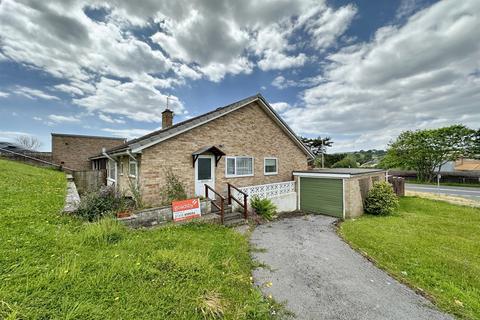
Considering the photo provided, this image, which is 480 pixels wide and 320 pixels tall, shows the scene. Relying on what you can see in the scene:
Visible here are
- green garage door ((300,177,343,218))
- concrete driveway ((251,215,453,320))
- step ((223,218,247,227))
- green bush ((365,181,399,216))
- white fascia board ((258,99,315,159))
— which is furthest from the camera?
white fascia board ((258,99,315,159))

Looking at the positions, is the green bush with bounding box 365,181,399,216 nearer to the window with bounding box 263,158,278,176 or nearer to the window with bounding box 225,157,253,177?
the window with bounding box 263,158,278,176

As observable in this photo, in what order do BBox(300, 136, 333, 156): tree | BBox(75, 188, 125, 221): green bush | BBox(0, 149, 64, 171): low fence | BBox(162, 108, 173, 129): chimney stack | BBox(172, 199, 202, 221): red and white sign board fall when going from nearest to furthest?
BBox(75, 188, 125, 221): green bush < BBox(172, 199, 202, 221): red and white sign board < BBox(162, 108, 173, 129): chimney stack < BBox(0, 149, 64, 171): low fence < BBox(300, 136, 333, 156): tree

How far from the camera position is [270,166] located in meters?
13.2

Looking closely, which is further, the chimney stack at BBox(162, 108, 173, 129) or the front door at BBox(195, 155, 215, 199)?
the chimney stack at BBox(162, 108, 173, 129)

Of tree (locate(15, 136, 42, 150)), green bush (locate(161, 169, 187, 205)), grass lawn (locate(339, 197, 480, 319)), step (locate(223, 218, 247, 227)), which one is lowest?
grass lawn (locate(339, 197, 480, 319))

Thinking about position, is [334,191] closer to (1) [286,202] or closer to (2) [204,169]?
(1) [286,202]

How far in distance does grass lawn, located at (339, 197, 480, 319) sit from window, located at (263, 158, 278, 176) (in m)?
5.18

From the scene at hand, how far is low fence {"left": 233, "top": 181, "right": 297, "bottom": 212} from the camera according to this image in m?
10.6

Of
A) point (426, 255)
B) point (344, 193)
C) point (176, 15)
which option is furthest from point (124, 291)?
point (344, 193)

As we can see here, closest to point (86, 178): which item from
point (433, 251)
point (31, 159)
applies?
point (31, 159)

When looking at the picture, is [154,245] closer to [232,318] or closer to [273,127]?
[232,318]

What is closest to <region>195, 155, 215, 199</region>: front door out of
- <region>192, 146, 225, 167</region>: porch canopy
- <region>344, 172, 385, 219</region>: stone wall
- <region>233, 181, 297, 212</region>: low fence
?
<region>192, 146, 225, 167</region>: porch canopy

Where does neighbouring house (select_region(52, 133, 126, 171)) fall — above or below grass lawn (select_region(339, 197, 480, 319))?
above

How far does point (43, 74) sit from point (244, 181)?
16270mm
